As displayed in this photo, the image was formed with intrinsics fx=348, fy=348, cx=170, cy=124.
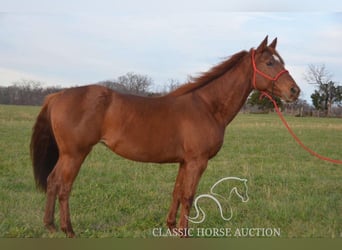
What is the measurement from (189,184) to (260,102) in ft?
6.10

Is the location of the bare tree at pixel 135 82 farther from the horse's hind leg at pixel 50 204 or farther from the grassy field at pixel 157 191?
the horse's hind leg at pixel 50 204

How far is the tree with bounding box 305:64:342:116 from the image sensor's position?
520cm

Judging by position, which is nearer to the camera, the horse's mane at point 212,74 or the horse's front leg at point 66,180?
the horse's front leg at point 66,180

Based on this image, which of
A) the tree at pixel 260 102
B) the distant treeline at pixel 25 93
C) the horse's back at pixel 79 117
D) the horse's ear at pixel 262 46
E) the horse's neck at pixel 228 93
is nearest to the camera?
the horse's back at pixel 79 117

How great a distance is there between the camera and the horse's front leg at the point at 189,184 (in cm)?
409

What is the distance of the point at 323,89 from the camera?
5.64m

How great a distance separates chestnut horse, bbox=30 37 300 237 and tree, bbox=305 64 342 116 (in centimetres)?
125

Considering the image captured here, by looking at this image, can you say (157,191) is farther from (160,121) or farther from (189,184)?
(160,121)

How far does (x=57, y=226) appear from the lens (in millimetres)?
4387

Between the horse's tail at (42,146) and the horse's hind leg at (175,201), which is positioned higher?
the horse's tail at (42,146)

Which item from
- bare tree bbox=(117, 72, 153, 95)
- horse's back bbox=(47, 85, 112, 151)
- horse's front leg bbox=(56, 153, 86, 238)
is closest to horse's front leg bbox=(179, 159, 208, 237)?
horse's back bbox=(47, 85, 112, 151)

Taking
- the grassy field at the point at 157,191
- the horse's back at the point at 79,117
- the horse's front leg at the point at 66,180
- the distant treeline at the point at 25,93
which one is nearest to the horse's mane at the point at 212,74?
the horse's back at the point at 79,117

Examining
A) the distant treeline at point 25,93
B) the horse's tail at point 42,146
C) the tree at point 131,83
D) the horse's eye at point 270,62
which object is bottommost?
the horse's tail at point 42,146

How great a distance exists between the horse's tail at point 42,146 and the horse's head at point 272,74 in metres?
2.58
